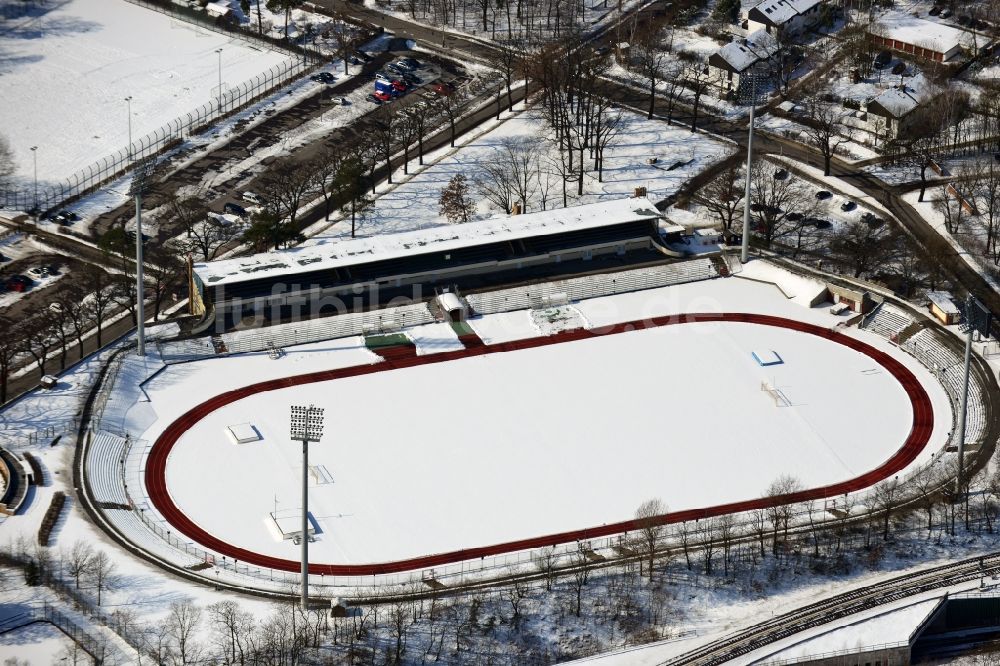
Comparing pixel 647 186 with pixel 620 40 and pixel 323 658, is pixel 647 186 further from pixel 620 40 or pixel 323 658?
pixel 323 658

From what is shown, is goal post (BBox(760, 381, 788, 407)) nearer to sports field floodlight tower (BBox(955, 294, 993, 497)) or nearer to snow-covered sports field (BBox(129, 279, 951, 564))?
snow-covered sports field (BBox(129, 279, 951, 564))

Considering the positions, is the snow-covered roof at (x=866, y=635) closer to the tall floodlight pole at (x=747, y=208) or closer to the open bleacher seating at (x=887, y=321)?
the open bleacher seating at (x=887, y=321)

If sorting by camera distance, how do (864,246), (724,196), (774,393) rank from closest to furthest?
1. (774,393)
2. (864,246)
3. (724,196)

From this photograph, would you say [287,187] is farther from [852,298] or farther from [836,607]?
[836,607]

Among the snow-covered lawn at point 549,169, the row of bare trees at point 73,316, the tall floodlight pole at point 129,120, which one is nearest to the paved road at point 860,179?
the snow-covered lawn at point 549,169

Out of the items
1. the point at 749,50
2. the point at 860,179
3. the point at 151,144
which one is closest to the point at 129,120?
the point at 151,144

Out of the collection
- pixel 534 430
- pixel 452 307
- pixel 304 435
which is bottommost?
pixel 534 430
